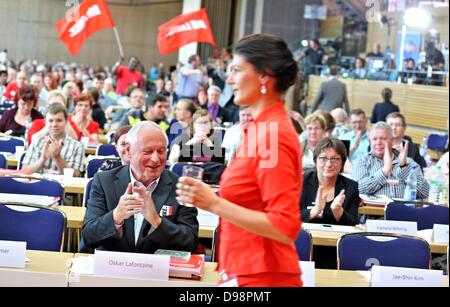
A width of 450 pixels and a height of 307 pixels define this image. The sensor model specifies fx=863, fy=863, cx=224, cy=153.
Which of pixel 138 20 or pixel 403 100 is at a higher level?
pixel 138 20

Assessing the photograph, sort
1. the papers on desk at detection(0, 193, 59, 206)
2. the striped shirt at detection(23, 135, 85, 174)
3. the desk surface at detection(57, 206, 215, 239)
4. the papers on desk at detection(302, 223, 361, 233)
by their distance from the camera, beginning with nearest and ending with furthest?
the desk surface at detection(57, 206, 215, 239) < the papers on desk at detection(0, 193, 59, 206) < the papers on desk at detection(302, 223, 361, 233) < the striped shirt at detection(23, 135, 85, 174)

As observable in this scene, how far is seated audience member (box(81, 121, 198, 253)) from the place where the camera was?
3984 millimetres

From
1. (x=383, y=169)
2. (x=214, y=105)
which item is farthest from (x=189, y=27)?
(x=383, y=169)

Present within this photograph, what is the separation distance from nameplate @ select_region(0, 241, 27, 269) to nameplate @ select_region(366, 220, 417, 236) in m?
2.21

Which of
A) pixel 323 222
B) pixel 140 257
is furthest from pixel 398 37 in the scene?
pixel 140 257

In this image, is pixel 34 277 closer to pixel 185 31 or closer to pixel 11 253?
pixel 11 253

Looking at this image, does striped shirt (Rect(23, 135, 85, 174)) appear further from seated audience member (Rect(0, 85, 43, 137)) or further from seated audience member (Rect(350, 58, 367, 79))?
seated audience member (Rect(350, 58, 367, 79))

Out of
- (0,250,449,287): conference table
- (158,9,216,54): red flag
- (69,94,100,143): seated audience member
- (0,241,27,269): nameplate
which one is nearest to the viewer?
(0,250,449,287): conference table

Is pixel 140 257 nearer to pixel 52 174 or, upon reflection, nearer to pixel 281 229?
pixel 281 229

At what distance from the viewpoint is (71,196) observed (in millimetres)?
6809

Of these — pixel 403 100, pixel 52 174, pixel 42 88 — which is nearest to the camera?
pixel 52 174

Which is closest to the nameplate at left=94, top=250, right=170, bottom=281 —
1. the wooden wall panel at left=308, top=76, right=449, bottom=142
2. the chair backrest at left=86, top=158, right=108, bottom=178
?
the chair backrest at left=86, top=158, right=108, bottom=178

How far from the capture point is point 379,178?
734cm

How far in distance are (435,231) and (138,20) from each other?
24961 mm
